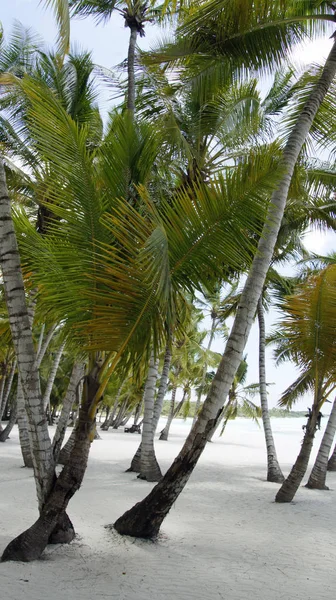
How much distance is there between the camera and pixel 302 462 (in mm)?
9242

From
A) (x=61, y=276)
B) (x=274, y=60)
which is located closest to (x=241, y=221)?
(x=61, y=276)

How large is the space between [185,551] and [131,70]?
27.9ft

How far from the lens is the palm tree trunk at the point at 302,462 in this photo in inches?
361

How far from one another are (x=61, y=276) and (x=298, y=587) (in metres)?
3.66

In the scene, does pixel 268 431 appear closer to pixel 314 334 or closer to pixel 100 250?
pixel 314 334

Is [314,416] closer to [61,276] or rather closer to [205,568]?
[205,568]

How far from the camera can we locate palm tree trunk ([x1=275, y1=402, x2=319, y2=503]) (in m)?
9.17

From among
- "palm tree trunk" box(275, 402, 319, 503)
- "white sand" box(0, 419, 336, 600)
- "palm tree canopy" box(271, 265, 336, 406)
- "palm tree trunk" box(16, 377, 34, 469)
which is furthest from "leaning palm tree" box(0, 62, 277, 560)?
"palm tree trunk" box(16, 377, 34, 469)

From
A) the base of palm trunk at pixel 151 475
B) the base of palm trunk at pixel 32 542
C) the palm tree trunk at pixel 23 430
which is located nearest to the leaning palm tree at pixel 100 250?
the base of palm trunk at pixel 32 542

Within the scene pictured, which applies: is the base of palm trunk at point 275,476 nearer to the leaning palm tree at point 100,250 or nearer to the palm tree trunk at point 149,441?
the palm tree trunk at point 149,441

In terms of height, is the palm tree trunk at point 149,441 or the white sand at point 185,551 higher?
the palm tree trunk at point 149,441

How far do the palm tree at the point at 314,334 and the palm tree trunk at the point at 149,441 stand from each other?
2.93m

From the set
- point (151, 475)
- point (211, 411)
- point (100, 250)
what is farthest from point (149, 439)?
point (100, 250)

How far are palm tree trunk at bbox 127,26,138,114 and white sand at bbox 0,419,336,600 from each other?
659 centimetres
